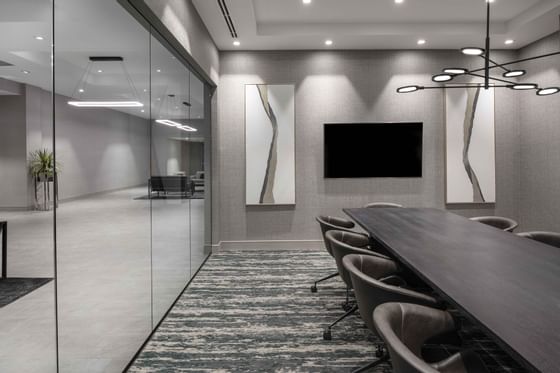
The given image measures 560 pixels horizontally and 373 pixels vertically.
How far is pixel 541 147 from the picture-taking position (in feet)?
17.4

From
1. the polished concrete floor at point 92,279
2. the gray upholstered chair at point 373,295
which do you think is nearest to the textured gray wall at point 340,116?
the polished concrete floor at point 92,279

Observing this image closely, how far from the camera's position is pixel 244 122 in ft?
18.6

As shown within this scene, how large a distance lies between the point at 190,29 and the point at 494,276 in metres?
3.52

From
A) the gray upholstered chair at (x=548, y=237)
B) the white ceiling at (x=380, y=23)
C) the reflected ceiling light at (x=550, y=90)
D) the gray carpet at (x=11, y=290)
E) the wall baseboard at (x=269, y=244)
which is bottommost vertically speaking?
the wall baseboard at (x=269, y=244)

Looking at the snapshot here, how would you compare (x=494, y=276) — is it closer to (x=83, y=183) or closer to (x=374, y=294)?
(x=374, y=294)

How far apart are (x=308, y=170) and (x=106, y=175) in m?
3.86

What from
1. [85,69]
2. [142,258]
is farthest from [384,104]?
[85,69]

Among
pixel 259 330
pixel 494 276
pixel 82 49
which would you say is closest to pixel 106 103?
pixel 82 49

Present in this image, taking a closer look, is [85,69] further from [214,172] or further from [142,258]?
[214,172]

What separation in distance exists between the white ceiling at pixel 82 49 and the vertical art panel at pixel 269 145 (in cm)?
248

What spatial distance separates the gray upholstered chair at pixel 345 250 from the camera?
9.05 ft

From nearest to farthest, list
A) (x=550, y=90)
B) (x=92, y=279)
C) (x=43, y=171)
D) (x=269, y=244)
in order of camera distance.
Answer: (x=43, y=171)
(x=92, y=279)
(x=550, y=90)
(x=269, y=244)

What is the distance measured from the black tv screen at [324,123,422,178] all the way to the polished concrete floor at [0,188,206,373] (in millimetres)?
2872

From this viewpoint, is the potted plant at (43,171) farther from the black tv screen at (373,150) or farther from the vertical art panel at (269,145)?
the black tv screen at (373,150)
